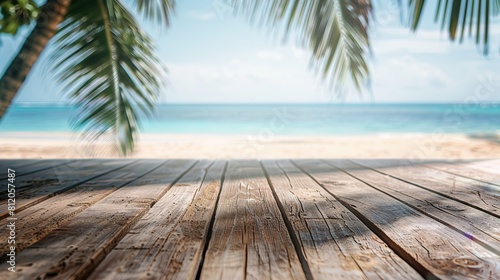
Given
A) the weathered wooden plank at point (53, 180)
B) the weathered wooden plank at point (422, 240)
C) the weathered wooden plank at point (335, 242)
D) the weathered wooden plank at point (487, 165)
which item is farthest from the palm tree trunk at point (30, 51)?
the weathered wooden plank at point (487, 165)

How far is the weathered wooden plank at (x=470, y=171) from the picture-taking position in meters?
2.03

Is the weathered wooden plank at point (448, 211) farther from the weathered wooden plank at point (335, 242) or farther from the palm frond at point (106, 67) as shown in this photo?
the palm frond at point (106, 67)

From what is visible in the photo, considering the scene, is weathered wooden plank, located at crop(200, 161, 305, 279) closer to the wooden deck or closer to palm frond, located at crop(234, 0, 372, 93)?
the wooden deck

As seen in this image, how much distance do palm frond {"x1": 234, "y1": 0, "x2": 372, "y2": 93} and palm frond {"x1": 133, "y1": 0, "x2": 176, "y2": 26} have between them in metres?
0.95

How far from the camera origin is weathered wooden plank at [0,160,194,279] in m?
0.77

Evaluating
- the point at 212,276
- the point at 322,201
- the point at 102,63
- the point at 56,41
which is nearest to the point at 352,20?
the point at 322,201

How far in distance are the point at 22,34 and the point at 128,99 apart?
1105mm

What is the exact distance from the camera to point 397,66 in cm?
3475

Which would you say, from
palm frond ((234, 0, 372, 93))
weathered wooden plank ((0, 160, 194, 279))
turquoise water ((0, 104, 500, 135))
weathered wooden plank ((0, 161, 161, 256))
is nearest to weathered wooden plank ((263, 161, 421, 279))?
weathered wooden plank ((0, 160, 194, 279))

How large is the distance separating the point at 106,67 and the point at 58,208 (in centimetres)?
200

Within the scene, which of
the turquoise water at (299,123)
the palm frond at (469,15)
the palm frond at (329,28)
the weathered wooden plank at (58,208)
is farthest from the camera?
the turquoise water at (299,123)

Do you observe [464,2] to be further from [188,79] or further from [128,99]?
[188,79]

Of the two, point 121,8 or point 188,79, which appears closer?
point 121,8

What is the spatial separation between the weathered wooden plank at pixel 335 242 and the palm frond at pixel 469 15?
3.00 feet
